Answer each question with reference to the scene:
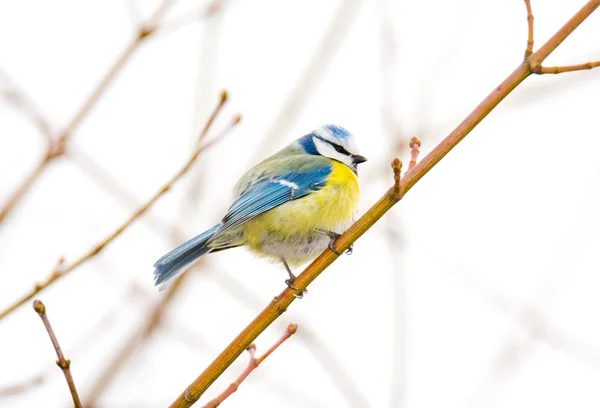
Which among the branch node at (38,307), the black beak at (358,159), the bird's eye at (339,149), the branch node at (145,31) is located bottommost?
the black beak at (358,159)

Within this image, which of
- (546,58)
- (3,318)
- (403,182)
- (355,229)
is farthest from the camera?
(355,229)

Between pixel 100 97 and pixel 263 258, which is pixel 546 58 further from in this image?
pixel 263 258

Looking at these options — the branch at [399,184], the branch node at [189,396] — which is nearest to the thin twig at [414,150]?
the branch at [399,184]

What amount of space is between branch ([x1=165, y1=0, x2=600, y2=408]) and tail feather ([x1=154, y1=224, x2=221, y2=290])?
2.80 ft

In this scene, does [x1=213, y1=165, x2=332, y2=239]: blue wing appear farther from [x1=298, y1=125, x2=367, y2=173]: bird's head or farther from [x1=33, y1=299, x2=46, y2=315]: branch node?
[x1=33, y1=299, x2=46, y2=315]: branch node

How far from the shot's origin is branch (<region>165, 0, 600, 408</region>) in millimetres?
1873

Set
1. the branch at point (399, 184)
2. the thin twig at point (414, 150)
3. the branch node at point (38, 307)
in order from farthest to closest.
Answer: the thin twig at point (414, 150) → the branch at point (399, 184) → the branch node at point (38, 307)

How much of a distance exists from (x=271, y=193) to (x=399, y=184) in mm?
1540

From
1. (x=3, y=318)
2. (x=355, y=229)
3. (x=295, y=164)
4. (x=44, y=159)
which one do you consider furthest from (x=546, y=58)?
(x=295, y=164)

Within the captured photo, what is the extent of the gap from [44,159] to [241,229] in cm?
179

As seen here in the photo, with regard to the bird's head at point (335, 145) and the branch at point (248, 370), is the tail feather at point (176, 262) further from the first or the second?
the bird's head at point (335, 145)

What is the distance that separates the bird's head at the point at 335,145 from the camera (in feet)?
12.8

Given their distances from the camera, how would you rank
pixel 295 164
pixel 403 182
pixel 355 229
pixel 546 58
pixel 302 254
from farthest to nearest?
pixel 295 164 < pixel 302 254 < pixel 355 229 < pixel 403 182 < pixel 546 58

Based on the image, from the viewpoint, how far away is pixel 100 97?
5.95 ft
